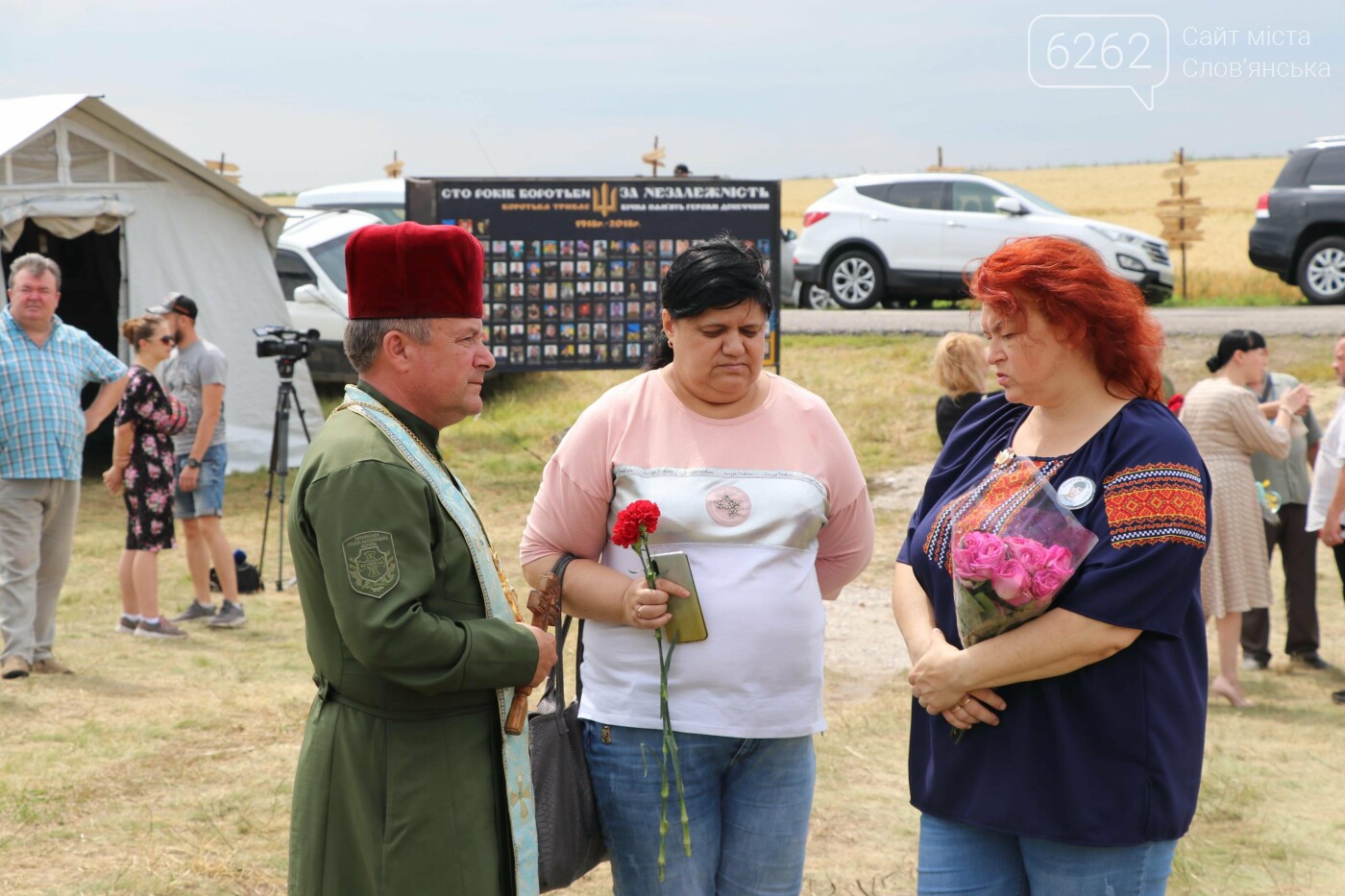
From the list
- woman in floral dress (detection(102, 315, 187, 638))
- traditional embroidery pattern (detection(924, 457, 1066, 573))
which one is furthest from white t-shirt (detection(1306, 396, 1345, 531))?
woman in floral dress (detection(102, 315, 187, 638))

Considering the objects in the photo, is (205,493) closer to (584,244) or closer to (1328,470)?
(584,244)

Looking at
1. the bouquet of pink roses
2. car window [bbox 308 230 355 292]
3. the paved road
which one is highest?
car window [bbox 308 230 355 292]

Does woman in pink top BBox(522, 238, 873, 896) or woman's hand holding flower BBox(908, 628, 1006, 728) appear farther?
woman in pink top BBox(522, 238, 873, 896)

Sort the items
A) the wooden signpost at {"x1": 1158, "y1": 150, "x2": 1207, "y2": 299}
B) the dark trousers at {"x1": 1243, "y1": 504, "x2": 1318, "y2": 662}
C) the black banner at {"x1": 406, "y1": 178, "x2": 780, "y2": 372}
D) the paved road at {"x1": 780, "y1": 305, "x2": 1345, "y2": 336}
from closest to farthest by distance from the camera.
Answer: the dark trousers at {"x1": 1243, "y1": 504, "x2": 1318, "y2": 662} → the black banner at {"x1": 406, "y1": 178, "x2": 780, "y2": 372} → the paved road at {"x1": 780, "y1": 305, "x2": 1345, "y2": 336} → the wooden signpost at {"x1": 1158, "y1": 150, "x2": 1207, "y2": 299}

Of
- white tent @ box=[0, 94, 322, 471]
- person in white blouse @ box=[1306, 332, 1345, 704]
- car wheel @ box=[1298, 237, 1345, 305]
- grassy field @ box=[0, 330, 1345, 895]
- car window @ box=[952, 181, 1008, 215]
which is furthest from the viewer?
car window @ box=[952, 181, 1008, 215]

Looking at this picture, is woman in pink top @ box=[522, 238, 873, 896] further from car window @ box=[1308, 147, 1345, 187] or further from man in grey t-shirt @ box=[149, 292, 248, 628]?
car window @ box=[1308, 147, 1345, 187]

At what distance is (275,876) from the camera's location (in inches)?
158

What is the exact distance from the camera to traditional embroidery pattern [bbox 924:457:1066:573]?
7.64 feet

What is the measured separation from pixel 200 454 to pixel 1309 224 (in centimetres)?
1254

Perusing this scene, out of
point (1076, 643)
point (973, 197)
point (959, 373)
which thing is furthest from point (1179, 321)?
point (1076, 643)

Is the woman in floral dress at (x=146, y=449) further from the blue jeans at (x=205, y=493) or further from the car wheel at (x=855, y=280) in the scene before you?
the car wheel at (x=855, y=280)

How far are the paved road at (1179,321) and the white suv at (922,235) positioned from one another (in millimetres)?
405

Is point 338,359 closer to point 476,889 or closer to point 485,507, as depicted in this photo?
point 485,507

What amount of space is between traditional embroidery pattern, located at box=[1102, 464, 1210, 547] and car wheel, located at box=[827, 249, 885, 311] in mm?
14528
